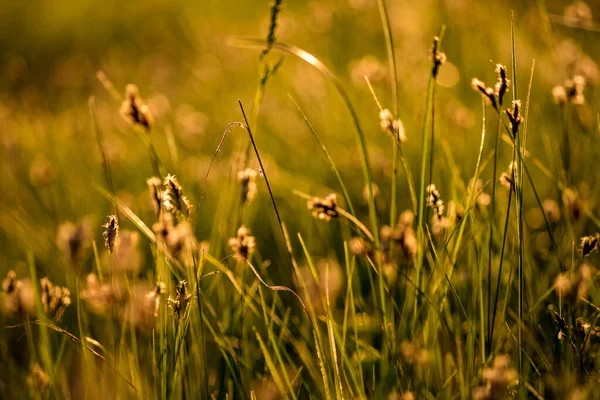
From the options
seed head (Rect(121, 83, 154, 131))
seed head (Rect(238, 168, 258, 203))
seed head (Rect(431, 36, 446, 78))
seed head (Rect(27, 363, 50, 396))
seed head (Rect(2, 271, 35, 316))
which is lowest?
seed head (Rect(27, 363, 50, 396))

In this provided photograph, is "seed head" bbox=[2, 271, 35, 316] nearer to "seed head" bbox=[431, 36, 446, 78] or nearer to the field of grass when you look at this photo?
the field of grass

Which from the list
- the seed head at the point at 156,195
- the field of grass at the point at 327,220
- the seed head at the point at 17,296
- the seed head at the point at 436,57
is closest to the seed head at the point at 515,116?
the field of grass at the point at 327,220

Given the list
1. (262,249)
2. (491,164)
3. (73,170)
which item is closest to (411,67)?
(491,164)

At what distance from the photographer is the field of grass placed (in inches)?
43.6

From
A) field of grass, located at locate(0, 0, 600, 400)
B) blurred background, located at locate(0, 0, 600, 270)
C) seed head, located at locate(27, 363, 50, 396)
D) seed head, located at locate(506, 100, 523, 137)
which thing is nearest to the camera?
seed head, located at locate(506, 100, 523, 137)

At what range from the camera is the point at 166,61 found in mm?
6641

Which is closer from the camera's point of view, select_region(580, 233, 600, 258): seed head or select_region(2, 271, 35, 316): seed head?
select_region(580, 233, 600, 258): seed head

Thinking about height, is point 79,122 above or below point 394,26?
below

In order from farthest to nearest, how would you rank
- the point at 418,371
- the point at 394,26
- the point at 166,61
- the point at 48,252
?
the point at 166,61 < the point at 394,26 < the point at 48,252 < the point at 418,371

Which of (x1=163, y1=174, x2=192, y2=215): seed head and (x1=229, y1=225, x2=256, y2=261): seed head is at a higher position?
(x1=163, y1=174, x2=192, y2=215): seed head

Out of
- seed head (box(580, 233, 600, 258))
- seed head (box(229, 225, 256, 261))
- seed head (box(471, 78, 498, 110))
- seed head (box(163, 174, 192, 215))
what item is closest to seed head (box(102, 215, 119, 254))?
seed head (box(163, 174, 192, 215))

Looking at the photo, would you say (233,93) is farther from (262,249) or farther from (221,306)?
(221,306)

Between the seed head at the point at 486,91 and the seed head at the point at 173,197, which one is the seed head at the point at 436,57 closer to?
the seed head at the point at 486,91

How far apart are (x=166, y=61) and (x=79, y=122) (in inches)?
99.8
